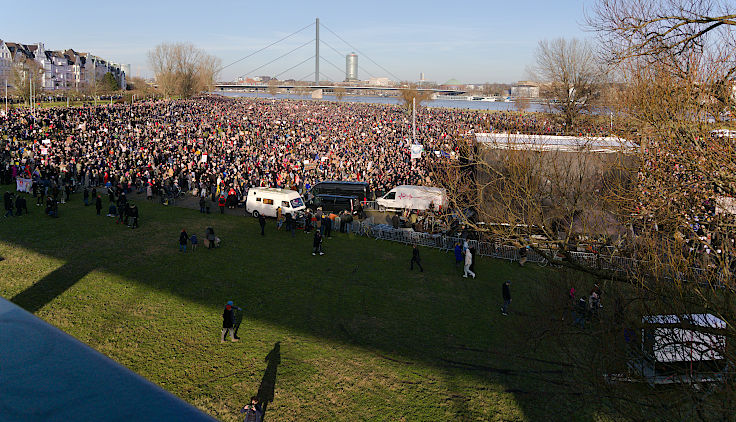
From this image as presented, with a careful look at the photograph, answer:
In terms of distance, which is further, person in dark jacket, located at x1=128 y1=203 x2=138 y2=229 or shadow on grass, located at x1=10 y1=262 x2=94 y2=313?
person in dark jacket, located at x1=128 y1=203 x2=138 y2=229

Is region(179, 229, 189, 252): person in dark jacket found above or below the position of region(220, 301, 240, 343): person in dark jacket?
above

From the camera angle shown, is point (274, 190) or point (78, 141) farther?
point (78, 141)

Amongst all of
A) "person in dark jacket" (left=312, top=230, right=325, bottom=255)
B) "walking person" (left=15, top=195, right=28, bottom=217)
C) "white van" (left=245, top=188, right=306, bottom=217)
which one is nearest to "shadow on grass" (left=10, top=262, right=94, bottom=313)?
"person in dark jacket" (left=312, top=230, right=325, bottom=255)

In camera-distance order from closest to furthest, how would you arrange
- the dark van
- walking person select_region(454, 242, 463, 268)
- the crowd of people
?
1. walking person select_region(454, 242, 463, 268)
2. the dark van
3. the crowd of people

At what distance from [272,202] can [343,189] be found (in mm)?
4196

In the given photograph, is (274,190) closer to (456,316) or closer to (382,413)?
(456,316)

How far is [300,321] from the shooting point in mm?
12453

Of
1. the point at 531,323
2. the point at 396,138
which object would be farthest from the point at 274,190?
the point at 396,138

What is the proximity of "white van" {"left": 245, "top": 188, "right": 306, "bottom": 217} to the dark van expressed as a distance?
2414 millimetres

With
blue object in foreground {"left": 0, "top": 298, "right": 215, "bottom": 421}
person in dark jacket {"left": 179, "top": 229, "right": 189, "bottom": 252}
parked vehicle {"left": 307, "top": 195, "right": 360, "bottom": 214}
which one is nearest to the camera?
blue object in foreground {"left": 0, "top": 298, "right": 215, "bottom": 421}

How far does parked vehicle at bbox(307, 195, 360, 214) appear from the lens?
25500 millimetres

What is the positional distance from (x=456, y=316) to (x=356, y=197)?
13703 mm

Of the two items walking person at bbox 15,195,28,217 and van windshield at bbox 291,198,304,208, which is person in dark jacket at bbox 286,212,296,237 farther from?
walking person at bbox 15,195,28,217

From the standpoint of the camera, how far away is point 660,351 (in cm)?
620
